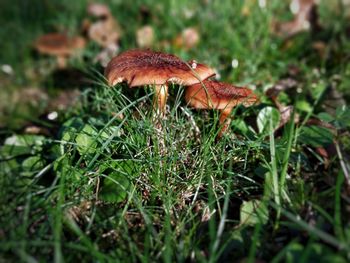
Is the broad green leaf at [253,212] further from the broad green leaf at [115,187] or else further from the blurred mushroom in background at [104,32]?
the blurred mushroom in background at [104,32]

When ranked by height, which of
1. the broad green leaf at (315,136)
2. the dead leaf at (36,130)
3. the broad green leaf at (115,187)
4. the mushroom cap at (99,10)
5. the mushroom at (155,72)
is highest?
the mushroom cap at (99,10)

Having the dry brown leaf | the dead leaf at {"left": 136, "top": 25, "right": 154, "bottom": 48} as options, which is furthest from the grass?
the dead leaf at {"left": 136, "top": 25, "right": 154, "bottom": 48}

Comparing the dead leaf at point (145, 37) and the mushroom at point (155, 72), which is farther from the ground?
the dead leaf at point (145, 37)

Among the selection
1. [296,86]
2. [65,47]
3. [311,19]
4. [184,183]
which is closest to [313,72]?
[296,86]

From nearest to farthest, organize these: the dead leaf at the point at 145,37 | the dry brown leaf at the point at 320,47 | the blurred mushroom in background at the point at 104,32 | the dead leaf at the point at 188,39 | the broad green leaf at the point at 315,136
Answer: the broad green leaf at the point at 315,136, the dry brown leaf at the point at 320,47, the dead leaf at the point at 188,39, the dead leaf at the point at 145,37, the blurred mushroom in background at the point at 104,32

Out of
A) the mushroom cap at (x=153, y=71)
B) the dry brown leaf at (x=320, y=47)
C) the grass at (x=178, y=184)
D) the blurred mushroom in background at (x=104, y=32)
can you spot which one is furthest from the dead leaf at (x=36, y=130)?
the dry brown leaf at (x=320, y=47)

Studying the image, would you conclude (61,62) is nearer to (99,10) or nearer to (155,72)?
(99,10)
